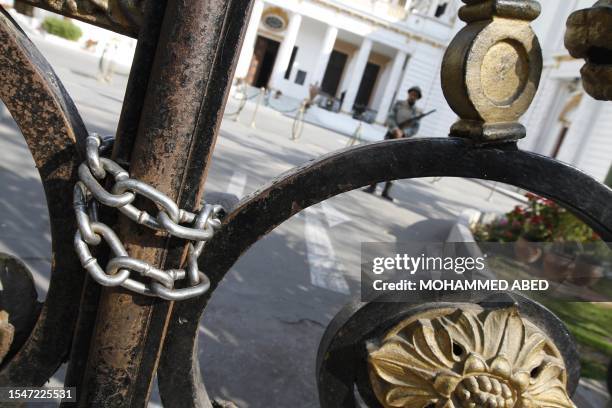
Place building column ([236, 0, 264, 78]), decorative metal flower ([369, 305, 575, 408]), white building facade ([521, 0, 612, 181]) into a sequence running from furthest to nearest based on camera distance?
building column ([236, 0, 264, 78]) < white building facade ([521, 0, 612, 181]) < decorative metal flower ([369, 305, 575, 408])

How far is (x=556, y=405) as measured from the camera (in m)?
0.71

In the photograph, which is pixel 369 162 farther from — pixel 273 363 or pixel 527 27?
pixel 273 363

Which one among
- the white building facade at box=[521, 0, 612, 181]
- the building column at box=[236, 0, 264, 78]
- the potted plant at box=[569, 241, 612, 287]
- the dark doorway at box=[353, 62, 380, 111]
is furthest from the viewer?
the dark doorway at box=[353, 62, 380, 111]

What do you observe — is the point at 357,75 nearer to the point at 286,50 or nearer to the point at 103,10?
the point at 286,50

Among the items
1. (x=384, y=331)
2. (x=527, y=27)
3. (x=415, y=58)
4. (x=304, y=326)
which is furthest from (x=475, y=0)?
(x=415, y=58)

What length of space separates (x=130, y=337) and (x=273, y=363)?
193 cm

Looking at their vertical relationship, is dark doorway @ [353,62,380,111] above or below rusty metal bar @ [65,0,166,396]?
above

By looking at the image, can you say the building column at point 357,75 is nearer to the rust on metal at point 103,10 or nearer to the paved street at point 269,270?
the paved street at point 269,270

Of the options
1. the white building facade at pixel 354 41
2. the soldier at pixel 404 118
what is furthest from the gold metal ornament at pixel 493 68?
the white building facade at pixel 354 41

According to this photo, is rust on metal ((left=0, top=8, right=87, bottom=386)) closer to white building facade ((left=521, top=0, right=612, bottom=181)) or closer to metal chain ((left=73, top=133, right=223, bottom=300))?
metal chain ((left=73, top=133, right=223, bottom=300))

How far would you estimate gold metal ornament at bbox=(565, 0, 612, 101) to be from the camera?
0.68 meters

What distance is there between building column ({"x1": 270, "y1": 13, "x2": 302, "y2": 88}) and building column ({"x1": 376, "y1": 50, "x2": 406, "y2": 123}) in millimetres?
6674

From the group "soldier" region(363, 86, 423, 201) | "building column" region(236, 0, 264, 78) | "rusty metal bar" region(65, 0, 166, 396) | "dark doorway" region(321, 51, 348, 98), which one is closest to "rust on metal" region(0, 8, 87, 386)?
"rusty metal bar" region(65, 0, 166, 396)

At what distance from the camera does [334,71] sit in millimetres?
37625
